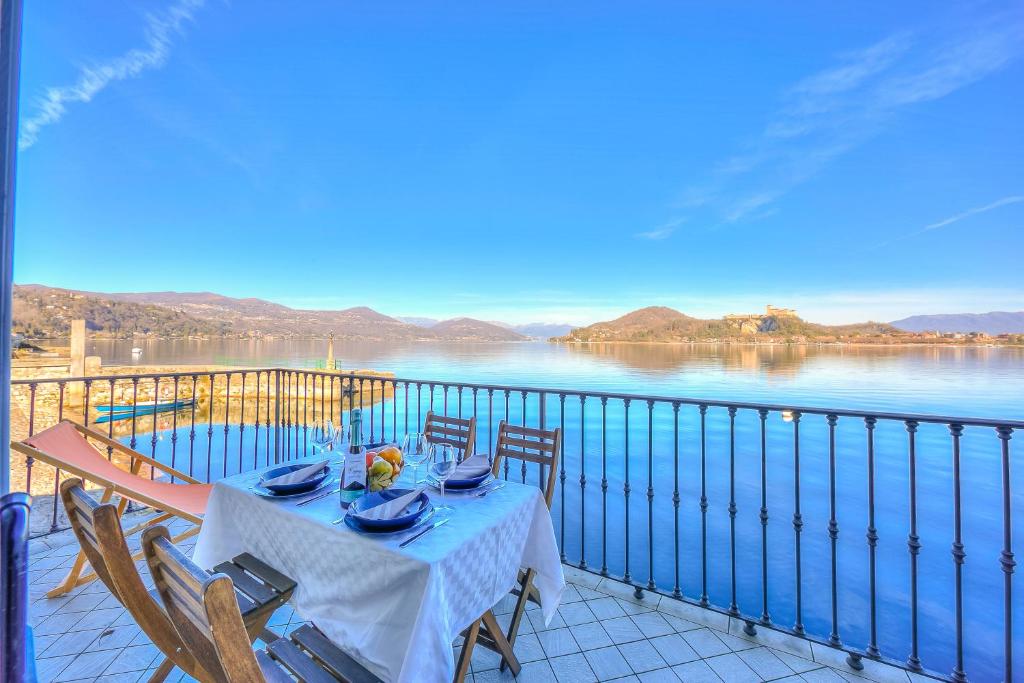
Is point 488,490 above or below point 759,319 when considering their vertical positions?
below

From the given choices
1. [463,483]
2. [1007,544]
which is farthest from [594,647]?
[1007,544]

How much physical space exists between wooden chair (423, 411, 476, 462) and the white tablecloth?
0.67 m

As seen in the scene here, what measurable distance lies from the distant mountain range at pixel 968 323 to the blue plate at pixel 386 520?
23745mm

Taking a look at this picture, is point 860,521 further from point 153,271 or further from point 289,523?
point 153,271

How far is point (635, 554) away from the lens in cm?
813

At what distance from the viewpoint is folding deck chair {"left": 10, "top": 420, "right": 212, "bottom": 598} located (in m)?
2.25

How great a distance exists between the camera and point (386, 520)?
1.32 m

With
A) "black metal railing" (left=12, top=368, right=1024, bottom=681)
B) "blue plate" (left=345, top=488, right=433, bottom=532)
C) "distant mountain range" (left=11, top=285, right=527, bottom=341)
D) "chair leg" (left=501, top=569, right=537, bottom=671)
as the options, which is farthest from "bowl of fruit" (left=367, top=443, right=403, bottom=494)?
"distant mountain range" (left=11, top=285, right=527, bottom=341)

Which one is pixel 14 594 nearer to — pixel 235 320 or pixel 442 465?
pixel 442 465

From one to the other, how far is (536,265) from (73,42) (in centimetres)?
1718

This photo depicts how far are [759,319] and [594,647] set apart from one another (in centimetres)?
2637

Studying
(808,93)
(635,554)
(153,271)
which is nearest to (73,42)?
(635,554)

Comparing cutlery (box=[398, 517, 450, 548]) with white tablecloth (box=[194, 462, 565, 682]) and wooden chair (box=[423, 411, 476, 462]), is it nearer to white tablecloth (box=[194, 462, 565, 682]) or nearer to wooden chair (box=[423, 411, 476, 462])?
white tablecloth (box=[194, 462, 565, 682])

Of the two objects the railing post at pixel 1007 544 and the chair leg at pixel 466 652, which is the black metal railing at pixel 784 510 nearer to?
the railing post at pixel 1007 544
